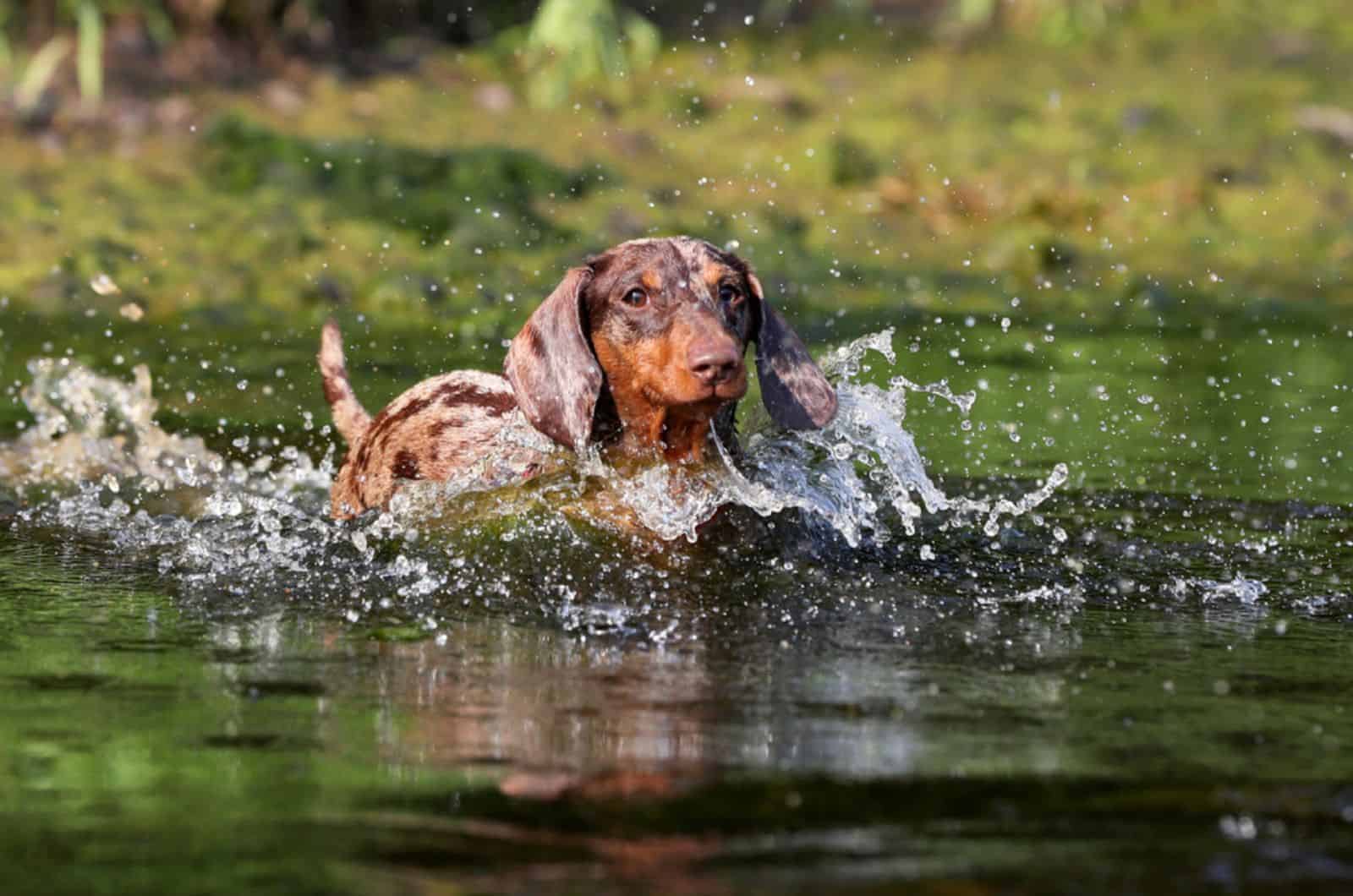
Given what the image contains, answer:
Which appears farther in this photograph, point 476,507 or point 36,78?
point 36,78

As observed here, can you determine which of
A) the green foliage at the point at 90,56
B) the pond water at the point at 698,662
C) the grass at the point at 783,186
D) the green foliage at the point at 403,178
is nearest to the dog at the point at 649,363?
the pond water at the point at 698,662

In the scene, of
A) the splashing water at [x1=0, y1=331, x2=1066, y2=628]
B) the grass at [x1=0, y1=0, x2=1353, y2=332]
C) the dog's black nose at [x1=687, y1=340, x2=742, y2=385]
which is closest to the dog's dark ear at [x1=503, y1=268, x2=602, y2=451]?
the splashing water at [x1=0, y1=331, x2=1066, y2=628]

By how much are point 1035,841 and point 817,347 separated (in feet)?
21.7

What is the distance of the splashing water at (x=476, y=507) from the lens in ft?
19.3

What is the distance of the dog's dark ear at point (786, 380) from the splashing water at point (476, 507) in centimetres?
20

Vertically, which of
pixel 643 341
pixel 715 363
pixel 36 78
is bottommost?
pixel 715 363

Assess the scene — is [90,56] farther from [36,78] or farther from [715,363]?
[715,363]

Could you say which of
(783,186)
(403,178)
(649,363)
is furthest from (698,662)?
(783,186)

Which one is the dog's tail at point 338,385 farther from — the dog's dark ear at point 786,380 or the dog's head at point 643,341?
the dog's dark ear at point 786,380

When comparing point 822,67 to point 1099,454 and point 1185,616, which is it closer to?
point 1099,454

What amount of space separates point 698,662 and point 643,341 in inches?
52.4

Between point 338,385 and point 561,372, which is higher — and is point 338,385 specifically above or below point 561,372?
above

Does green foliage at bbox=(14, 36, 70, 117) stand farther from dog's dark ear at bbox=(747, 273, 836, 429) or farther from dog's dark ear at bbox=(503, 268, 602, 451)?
dog's dark ear at bbox=(747, 273, 836, 429)

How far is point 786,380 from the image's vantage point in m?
6.31
